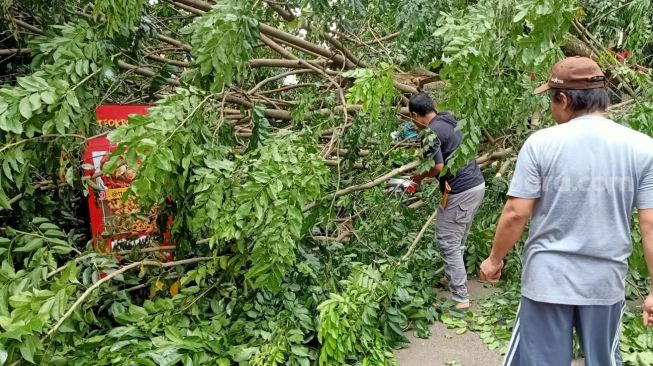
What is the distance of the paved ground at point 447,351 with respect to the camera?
3258 millimetres

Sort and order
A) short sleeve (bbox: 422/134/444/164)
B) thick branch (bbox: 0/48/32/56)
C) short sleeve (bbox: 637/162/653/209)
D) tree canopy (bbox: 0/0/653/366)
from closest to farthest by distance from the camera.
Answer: short sleeve (bbox: 637/162/653/209)
tree canopy (bbox: 0/0/653/366)
thick branch (bbox: 0/48/32/56)
short sleeve (bbox: 422/134/444/164)

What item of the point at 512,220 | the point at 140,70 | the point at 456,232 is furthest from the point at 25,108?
the point at 456,232

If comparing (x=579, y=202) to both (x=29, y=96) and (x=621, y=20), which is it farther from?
(x=621, y=20)

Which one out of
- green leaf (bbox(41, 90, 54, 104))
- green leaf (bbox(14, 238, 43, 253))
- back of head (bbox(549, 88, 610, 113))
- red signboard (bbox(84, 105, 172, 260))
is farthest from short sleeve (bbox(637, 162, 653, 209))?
green leaf (bbox(14, 238, 43, 253))

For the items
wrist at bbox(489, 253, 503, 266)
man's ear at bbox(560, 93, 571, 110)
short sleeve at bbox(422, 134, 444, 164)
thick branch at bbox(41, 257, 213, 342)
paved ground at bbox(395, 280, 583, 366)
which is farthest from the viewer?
short sleeve at bbox(422, 134, 444, 164)

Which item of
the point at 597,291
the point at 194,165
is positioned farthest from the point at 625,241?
the point at 194,165

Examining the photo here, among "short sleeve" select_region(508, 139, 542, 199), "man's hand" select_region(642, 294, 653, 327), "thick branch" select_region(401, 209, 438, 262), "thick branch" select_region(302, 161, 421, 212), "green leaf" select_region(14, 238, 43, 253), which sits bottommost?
"thick branch" select_region(401, 209, 438, 262)

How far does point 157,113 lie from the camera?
2.57m

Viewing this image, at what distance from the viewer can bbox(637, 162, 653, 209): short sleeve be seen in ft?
6.59

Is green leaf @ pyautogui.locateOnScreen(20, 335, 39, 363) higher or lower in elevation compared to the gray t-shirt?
lower

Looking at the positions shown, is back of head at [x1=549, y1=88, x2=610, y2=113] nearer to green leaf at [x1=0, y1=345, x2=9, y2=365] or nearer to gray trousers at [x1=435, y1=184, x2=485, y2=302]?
gray trousers at [x1=435, y1=184, x2=485, y2=302]

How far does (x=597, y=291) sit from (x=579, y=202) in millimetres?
353

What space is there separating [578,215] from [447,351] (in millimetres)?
1645

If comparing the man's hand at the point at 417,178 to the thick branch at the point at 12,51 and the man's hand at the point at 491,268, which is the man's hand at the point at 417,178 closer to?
the man's hand at the point at 491,268
